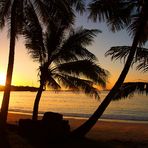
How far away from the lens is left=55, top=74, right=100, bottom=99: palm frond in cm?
1527

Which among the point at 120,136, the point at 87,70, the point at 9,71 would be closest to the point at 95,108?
the point at 120,136

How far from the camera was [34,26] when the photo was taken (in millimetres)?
15531

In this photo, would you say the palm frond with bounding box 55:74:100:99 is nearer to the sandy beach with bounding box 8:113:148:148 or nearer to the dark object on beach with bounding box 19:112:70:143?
the sandy beach with bounding box 8:113:148:148

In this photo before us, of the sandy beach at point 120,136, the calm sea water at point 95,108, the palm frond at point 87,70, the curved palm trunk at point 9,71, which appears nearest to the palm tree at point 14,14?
the curved palm trunk at point 9,71

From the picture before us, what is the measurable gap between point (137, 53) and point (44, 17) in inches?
167

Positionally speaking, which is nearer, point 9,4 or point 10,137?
point 10,137

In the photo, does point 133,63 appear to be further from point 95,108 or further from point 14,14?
point 95,108

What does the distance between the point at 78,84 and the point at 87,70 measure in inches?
30.7

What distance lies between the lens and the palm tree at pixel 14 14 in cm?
1415

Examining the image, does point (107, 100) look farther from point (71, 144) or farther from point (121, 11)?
point (121, 11)

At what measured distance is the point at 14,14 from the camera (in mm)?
14305

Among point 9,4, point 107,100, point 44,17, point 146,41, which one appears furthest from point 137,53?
point 9,4

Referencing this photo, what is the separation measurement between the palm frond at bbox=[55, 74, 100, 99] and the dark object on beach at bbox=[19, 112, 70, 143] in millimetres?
2123

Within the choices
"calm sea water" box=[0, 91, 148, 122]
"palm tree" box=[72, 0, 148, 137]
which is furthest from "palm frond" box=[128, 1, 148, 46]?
"calm sea water" box=[0, 91, 148, 122]
